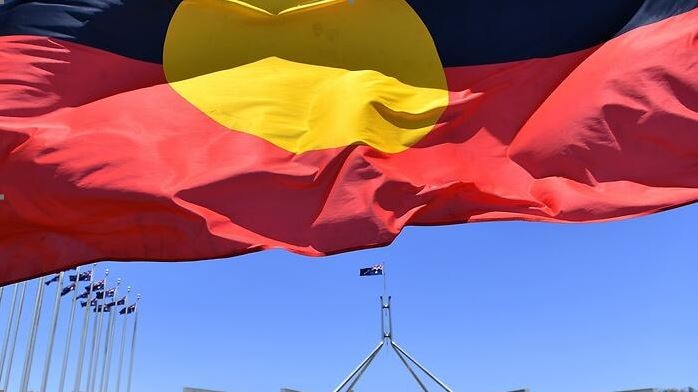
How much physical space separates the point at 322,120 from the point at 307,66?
76 centimetres

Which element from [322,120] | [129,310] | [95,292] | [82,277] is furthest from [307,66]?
[129,310]

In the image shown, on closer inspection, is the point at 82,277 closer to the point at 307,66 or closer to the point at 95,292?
the point at 95,292

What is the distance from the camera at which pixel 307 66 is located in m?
6.99

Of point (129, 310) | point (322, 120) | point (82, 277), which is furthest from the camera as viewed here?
point (129, 310)

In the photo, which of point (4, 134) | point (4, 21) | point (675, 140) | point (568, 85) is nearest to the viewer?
point (675, 140)

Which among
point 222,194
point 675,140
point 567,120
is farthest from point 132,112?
point 675,140

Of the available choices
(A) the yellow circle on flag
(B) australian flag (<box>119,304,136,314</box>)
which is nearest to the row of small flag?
(B) australian flag (<box>119,304,136,314</box>)

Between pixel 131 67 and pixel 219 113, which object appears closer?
pixel 219 113

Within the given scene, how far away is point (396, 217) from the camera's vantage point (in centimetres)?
554

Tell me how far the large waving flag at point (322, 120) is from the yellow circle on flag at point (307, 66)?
0.06 feet

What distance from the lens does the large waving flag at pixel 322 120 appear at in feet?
17.9

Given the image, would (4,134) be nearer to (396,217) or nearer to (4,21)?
(4,21)

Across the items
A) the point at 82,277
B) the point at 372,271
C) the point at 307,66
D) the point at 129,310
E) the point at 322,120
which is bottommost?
the point at 322,120

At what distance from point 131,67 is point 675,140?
15.0ft
